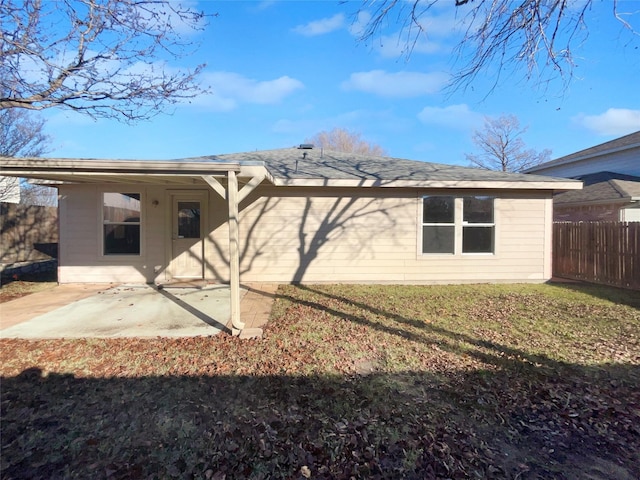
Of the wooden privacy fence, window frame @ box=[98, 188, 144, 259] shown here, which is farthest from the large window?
window frame @ box=[98, 188, 144, 259]

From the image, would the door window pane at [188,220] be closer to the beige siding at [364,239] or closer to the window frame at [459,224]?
the beige siding at [364,239]

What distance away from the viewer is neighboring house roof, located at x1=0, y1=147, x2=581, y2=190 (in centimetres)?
477

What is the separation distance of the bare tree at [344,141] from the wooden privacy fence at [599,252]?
1134 inches

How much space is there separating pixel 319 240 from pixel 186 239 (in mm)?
3339

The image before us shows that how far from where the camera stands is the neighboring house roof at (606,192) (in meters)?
11.3

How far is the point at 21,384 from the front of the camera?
11.2ft

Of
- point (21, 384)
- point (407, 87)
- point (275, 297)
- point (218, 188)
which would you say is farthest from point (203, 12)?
point (21, 384)

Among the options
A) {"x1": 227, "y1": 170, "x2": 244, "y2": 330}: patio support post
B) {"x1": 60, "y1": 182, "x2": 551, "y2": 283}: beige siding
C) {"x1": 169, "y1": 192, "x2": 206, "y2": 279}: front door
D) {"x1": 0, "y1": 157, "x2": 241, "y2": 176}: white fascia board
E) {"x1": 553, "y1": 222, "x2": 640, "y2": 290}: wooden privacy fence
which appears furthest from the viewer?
{"x1": 169, "y1": 192, "x2": 206, "y2": 279}: front door

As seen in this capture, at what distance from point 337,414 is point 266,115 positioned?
1330 cm

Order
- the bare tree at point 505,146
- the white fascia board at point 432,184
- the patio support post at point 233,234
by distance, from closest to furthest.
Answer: the patio support post at point 233,234, the white fascia board at point 432,184, the bare tree at point 505,146

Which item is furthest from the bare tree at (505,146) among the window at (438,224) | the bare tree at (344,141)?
the window at (438,224)

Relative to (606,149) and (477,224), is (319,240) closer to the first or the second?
(477,224)

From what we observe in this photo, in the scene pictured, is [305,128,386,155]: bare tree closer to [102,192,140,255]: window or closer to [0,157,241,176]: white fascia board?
[102,192,140,255]: window

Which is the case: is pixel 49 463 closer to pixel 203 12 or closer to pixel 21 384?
pixel 21 384
